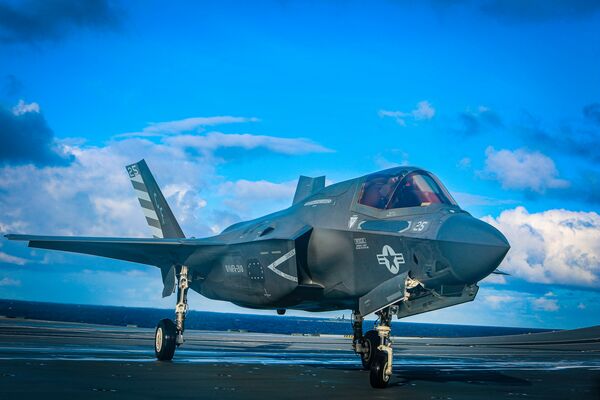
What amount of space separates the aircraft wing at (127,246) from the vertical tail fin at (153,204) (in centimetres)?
290

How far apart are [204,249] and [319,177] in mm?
3627

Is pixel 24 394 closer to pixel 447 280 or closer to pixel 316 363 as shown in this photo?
pixel 447 280

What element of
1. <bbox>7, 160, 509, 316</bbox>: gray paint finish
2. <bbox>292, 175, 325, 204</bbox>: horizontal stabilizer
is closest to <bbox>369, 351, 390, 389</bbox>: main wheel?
<bbox>7, 160, 509, 316</bbox>: gray paint finish

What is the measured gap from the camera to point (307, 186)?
1855 cm

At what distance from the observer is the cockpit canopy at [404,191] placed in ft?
42.9

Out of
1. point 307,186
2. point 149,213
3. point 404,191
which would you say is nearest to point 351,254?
point 404,191

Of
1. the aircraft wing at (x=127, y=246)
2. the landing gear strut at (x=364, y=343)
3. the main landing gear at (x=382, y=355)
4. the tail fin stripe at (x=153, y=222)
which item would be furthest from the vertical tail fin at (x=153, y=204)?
the main landing gear at (x=382, y=355)

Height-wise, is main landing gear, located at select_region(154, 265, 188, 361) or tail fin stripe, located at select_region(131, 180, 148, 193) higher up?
tail fin stripe, located at select_region(131, 180, 148, 193)

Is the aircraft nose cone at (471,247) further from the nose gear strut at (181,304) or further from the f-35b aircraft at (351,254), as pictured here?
the nose gear strut at (181,304)

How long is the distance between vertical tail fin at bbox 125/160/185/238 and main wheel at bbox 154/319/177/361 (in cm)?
578

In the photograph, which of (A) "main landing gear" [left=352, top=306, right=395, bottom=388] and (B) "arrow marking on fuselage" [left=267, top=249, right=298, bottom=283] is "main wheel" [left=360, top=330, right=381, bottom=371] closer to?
(A) "main landing gear" [left=352, top=306, right=395, bottom=388]

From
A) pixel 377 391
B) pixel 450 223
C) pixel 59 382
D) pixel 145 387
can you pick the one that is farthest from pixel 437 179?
pixel 59 382

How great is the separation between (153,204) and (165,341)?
7.20 metres

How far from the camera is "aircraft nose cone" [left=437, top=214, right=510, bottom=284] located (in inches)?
434
